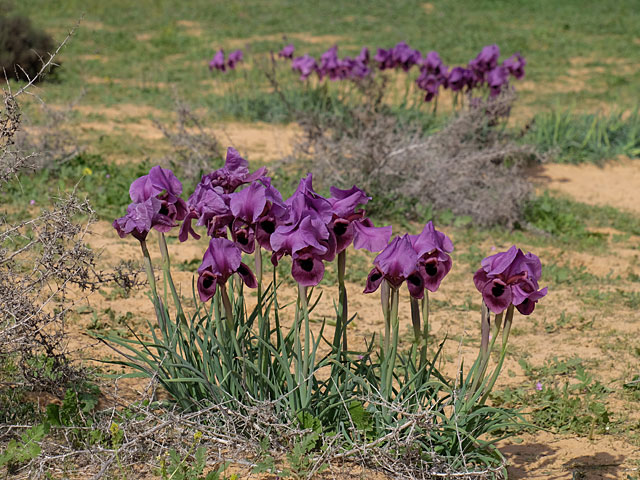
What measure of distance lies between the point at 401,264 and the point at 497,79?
558cm

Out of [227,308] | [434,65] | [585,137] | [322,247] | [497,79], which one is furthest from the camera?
[585,137]

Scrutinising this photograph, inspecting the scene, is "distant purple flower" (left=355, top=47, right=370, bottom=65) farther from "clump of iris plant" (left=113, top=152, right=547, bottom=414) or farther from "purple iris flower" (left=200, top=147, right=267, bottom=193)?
"clump of iris plant" (left=113, top=152, right=547, bottom=414)

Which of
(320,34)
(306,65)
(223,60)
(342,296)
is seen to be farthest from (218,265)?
(320,34)

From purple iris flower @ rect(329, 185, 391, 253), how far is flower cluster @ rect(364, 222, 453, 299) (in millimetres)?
38

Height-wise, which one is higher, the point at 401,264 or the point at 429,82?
the point at 401,264

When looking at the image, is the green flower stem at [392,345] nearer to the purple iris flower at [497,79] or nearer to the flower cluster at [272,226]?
the flower cluster at [272,226]

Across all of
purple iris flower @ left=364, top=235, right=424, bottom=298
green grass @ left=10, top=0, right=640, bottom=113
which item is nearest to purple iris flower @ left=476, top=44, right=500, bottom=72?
green grass @ left=10, top=0, right=640, bottom=113

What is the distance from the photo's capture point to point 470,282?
4.83 metres

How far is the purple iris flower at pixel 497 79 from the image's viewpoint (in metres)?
7.21

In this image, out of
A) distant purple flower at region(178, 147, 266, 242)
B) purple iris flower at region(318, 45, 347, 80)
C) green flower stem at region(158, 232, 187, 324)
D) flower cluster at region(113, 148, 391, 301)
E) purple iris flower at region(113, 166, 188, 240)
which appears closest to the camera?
flower cluster at region(113, 148, 391, 301)

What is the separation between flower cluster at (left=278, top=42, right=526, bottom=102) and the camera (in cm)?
729

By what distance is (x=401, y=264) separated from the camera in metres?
2.10

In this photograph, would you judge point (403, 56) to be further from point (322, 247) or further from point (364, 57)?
point (322, 247)

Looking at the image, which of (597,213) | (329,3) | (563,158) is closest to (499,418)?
(597,213)
